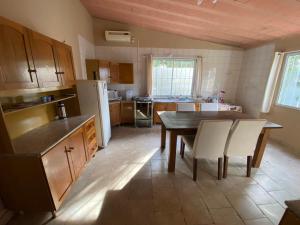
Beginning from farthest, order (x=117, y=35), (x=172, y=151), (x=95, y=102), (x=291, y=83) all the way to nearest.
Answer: (x=117, y=35) < (x=291, y=83) < (x=95, y=102) < (x=172, y=151)

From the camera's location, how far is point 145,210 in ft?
5.50

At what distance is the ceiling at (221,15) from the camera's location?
2166 mm

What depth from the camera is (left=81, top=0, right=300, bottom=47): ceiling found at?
2.17m

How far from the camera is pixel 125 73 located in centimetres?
420

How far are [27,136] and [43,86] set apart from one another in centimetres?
60

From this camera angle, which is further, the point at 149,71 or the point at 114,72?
the point at 149,71

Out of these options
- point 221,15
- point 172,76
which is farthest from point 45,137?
point 172,76

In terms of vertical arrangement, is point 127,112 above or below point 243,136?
below

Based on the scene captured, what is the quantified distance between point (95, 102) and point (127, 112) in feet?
5.32

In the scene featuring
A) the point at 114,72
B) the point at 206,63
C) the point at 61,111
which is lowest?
the point at 61,111

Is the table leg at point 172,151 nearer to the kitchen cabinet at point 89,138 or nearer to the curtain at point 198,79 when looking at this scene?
the kitchen cabinet at point 89,138

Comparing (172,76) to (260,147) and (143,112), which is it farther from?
(260,147)

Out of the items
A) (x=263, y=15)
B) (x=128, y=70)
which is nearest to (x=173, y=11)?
(x=263, y=15)

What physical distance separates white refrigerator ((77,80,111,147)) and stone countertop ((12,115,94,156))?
56 cm
